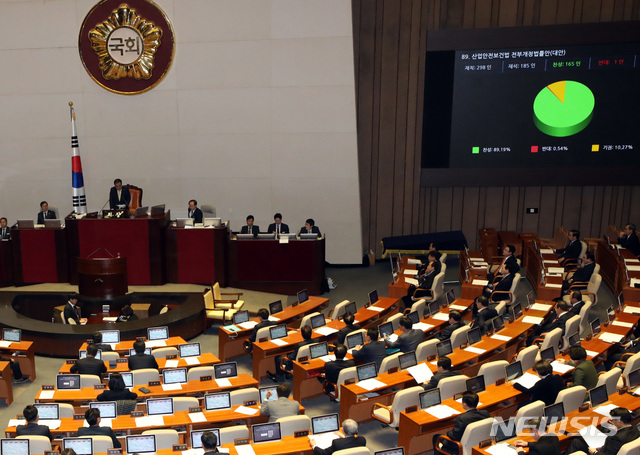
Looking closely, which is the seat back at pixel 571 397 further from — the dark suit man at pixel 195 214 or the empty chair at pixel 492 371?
the dark suit man at pixel 195 214

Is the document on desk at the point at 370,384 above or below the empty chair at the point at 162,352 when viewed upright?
above

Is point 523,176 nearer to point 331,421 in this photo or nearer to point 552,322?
point 552,322

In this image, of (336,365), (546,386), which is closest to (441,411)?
(546,386)

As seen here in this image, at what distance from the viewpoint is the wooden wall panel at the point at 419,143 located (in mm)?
15844

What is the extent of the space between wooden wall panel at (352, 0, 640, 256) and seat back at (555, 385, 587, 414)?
9352 millimetres

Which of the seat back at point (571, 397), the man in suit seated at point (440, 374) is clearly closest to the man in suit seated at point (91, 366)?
the man in suit seated at point (440, 374)

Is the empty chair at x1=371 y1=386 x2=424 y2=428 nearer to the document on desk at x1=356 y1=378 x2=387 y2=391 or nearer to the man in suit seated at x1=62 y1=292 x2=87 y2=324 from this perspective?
the document on desk at x1=356 y1=378 x2=387 y2=391

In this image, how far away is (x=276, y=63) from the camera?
605 inches

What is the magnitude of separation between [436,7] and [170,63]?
6574mm

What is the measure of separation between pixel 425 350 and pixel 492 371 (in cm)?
120

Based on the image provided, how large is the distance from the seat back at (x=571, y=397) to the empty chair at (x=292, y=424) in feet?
9.47

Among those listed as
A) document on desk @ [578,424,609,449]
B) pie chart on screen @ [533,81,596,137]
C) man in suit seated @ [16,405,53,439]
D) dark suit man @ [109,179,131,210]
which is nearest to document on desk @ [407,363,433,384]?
document on desk @ [578,424,609,449]

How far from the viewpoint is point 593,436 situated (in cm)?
700

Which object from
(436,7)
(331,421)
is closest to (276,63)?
(436,7)
